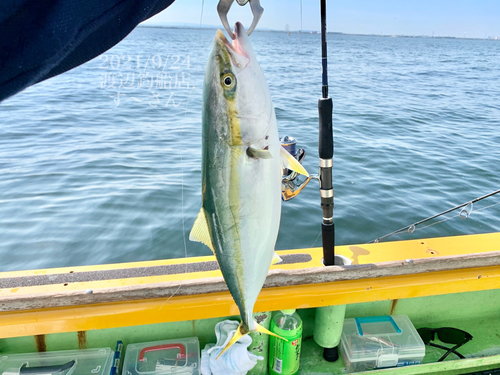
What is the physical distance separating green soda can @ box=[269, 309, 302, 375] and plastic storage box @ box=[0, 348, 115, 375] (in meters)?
1.11

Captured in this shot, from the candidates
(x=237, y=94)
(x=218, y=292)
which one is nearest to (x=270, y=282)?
(x=218, y=292)

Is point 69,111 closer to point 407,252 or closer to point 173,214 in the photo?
point 173,214

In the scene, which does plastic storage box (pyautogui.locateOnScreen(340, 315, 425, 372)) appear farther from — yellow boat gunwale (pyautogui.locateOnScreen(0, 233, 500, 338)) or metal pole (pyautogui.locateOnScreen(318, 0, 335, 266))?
metal pole (pyautogui.locateOnScreen(318, 0, 335, 266))

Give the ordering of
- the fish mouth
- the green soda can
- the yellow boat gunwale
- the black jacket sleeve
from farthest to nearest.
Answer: the green soda can → the yellow boat gunwale → the fish mouth → the black jacket sleeve

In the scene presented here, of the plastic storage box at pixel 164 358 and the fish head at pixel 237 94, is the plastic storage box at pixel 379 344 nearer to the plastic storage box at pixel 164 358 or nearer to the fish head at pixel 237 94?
the plastic storage box at pixel 164 358

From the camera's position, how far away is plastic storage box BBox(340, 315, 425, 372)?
2809 mm

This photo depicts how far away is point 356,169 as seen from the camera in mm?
8148

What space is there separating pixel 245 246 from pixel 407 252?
2199mm

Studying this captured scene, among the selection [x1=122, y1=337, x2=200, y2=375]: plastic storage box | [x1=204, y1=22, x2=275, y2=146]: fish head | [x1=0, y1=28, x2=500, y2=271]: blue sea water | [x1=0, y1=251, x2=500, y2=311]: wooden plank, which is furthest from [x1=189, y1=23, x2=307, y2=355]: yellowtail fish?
[x1=122, y1=337, x2=200, y2=375]: plastic storage box

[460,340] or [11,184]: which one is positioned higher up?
[11,184]

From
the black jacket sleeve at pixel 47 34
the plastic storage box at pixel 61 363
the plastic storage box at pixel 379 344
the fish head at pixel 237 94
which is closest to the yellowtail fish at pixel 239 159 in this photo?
the fish head at pixel 237 94

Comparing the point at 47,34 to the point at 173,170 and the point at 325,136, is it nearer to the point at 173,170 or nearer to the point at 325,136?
the point at 325,136

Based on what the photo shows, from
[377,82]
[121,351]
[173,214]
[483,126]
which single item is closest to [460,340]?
[121,351]

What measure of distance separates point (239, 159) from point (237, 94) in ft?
0.59
